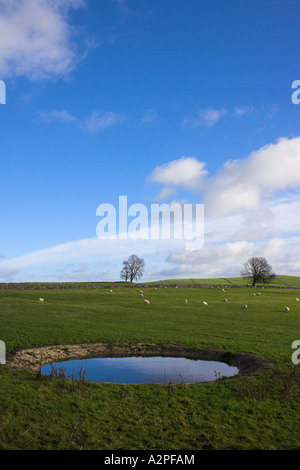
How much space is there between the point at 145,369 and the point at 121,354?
3.66 meters

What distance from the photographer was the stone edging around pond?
2311 centimetres

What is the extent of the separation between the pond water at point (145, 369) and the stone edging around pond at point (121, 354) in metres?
0.55

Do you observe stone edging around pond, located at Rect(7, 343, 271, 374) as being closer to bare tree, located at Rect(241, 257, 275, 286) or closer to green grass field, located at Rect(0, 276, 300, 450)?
green grass field, located at Rect(0, 276, 300, 450)

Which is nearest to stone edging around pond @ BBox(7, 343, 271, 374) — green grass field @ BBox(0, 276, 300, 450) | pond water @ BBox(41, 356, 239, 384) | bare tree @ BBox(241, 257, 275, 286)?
pond water @ BBox(41, 356, 239, 384)

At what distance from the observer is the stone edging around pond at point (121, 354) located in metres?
23.1

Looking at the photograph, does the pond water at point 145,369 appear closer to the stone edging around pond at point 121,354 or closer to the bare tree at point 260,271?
the stone edging around pond at point 121,354

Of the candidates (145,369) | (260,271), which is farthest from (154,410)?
(260,271)

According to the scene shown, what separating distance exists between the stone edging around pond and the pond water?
0.55m

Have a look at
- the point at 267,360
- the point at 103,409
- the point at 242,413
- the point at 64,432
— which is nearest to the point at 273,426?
the point at 242,413

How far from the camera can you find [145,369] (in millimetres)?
23922

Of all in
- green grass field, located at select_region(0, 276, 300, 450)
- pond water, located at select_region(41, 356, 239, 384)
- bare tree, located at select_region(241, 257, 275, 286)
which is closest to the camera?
green grass field, located at select_region(0, 276, 300, 450)

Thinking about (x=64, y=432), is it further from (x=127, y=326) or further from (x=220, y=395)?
(x=127, y=326)

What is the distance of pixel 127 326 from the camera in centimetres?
3450

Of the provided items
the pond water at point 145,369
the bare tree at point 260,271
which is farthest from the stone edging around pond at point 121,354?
the bare tree at point 260,271
